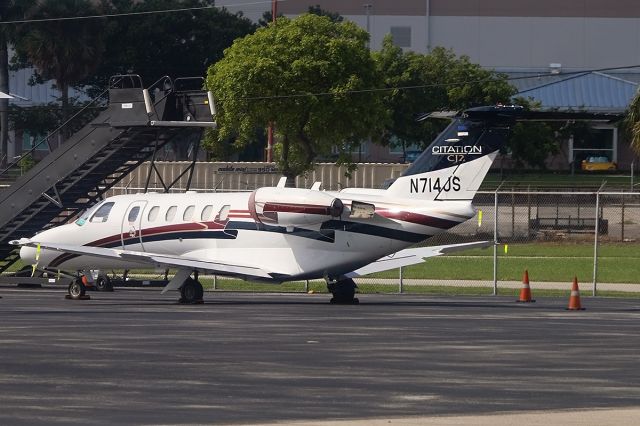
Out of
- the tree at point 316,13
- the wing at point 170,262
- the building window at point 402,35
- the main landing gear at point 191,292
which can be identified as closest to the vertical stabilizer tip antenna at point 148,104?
the wing at point 170,262

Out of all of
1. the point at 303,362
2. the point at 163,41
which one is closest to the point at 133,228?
the point at 303,362

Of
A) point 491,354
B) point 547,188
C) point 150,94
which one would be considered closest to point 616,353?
point 491,354

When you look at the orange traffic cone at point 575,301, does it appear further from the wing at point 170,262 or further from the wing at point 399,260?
the wing at point 170,262

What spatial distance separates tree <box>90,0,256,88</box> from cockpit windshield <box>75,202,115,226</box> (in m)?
59.7

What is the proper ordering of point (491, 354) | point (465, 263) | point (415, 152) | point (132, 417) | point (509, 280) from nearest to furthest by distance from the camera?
point (132, 417) < point (491, 354) < point (509, 280) < point (465, 263) < point (415, 152)

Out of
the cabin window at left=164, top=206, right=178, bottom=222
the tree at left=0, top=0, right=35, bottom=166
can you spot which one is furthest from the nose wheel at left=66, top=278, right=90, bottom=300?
the tree at left=0, top=0, right=35, bottom=166

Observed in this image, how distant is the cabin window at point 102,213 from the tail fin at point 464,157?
711cm

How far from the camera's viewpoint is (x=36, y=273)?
36969 mm

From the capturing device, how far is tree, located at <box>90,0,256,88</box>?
304 ft

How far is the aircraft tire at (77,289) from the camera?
104 ft

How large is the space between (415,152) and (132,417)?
89590mm

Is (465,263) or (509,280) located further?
(465,263)

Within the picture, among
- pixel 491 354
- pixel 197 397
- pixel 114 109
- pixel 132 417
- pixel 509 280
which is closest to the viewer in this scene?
pixel 132 417

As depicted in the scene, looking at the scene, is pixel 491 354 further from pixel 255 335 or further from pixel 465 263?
pixel 465 263
